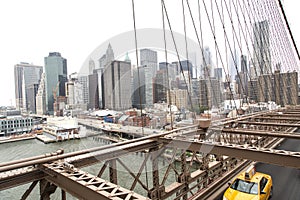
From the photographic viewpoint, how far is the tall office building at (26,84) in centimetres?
1748

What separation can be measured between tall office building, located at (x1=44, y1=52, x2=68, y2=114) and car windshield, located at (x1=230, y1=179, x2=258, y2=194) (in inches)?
607

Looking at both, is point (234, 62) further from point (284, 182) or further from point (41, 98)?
point (41, 98)

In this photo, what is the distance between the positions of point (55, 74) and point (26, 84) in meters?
3.36

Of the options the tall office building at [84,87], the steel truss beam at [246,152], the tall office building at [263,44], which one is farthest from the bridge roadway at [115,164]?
the tall office building at [263,44]

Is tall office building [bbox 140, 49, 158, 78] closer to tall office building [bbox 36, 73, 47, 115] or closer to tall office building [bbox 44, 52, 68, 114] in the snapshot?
tall office building [bbox 44, 52, 68, 114]

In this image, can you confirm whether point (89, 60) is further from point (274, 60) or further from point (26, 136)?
point (26, 136)

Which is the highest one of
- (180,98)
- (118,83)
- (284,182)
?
(118,83)

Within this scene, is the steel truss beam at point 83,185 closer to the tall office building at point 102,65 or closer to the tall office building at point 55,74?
the tall office building at point 102,65

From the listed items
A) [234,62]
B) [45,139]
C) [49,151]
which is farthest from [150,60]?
[45,139]

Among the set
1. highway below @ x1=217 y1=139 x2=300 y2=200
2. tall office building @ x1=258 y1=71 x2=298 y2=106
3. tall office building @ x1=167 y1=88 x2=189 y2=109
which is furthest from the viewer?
tall office building @ x1=258 y1=71 x2=298 y2=106

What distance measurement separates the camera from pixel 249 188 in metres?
3.47

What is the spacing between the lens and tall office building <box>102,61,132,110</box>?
354 inches

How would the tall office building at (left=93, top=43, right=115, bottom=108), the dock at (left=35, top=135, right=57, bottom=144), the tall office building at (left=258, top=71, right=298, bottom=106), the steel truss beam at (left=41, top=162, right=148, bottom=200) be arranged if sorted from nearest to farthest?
the steel truss beam at (left=41, top=162, right=148, bottom=200) < the tall office building at (left=93, top=43, right=115, bottom=108) < the tall office building at (left=258, top=71, right=298, bottom=106) < the dock at (left=35, top=135, right=57, bottom=144)

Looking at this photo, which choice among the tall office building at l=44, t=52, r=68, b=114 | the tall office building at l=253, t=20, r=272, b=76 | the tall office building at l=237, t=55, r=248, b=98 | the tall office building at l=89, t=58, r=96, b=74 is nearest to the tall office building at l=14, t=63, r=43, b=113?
the tall office building at l=44, t=52, r=68, b=114
